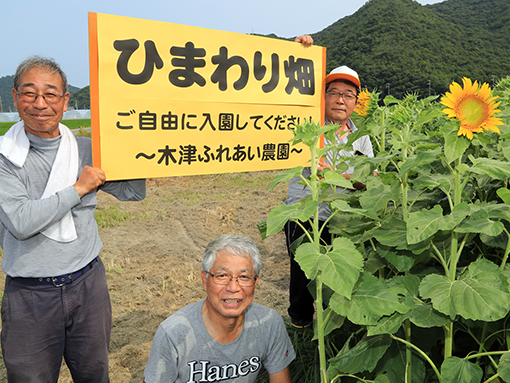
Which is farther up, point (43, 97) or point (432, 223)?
point (43, 97)

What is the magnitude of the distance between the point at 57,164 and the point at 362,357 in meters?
1.66

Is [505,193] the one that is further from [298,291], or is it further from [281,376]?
[298,291]

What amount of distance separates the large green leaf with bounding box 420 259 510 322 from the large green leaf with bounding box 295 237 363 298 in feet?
0.77

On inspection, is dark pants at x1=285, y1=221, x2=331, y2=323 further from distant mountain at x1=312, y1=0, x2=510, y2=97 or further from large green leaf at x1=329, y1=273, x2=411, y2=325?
distant mountain at x1=312, y1=0, x2=510, y2=97

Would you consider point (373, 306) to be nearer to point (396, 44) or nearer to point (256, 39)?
point (256, 39)

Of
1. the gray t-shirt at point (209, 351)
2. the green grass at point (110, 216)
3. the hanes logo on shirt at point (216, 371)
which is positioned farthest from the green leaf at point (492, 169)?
the green grass at point (110, 216)

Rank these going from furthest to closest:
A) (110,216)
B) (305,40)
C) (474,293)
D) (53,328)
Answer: (110,216)
(305,40)
(53,328)
(474,293)

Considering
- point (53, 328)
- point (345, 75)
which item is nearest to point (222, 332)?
point (53, 328)

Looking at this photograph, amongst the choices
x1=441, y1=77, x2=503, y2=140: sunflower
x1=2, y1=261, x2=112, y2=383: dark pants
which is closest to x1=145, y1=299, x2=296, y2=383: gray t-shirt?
x1=2, y1=261, x2=112, y2=383: dark pants

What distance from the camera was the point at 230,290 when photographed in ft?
5.75

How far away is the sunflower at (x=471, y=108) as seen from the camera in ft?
4.27

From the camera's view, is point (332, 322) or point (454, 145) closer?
point (454, 145)

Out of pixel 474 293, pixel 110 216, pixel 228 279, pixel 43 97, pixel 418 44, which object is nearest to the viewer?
pixel 474 293

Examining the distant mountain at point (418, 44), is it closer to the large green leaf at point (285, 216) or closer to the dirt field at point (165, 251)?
the dirt field at point (165, 251)
